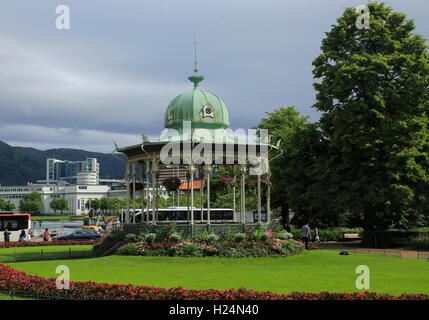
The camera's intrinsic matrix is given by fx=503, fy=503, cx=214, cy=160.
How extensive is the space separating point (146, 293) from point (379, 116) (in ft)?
89.7

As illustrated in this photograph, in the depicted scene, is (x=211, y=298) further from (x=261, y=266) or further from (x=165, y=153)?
(x=165, y=153)

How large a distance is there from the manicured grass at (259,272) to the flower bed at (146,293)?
243 centimetres

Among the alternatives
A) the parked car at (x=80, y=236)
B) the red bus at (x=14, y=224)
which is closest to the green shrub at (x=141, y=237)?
the parked car at (x=80, y=236)

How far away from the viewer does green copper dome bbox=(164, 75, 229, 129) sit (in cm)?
3047

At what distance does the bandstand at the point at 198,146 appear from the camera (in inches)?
1124

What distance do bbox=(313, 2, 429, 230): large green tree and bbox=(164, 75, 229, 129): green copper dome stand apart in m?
11.6

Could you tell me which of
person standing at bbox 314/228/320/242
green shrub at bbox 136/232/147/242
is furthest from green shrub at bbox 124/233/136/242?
person standing at bbox 314/228/320/242

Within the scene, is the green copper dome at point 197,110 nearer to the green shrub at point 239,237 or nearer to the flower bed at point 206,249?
the green shrub at point 239,237

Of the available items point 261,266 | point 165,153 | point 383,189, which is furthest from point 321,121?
point 261,266

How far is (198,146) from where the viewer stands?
28.5 meters

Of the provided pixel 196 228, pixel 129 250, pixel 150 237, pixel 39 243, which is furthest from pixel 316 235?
pixel 39 243

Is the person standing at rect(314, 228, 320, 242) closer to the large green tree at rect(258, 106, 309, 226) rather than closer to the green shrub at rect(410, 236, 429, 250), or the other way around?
the large green tree at rect(258, 106, 309, 226)
